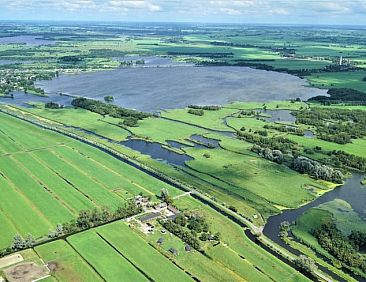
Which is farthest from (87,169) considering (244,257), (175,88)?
(175,88)

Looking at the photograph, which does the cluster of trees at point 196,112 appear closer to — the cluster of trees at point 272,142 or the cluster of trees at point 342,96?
the cluster of trees at point 272,142

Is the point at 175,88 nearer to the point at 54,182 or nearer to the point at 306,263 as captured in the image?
the point at 54,182

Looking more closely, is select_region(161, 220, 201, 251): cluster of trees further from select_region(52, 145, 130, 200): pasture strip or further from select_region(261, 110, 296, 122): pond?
select_region(261, 110, 296, 122): pond

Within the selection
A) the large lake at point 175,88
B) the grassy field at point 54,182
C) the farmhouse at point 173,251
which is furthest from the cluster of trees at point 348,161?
the large lake at point 175,88

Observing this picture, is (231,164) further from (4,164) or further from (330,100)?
(330,100)

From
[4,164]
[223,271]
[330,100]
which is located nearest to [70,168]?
[4,164]
